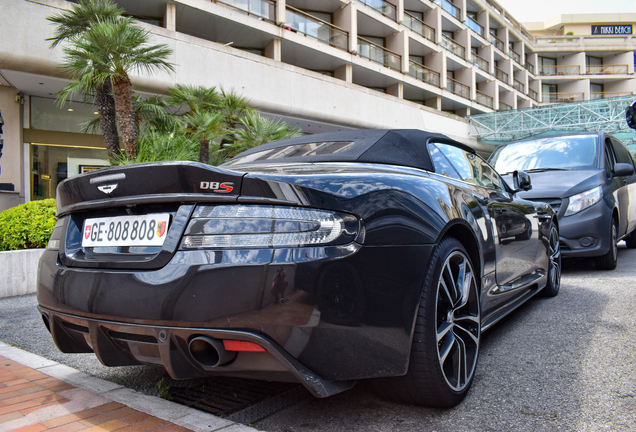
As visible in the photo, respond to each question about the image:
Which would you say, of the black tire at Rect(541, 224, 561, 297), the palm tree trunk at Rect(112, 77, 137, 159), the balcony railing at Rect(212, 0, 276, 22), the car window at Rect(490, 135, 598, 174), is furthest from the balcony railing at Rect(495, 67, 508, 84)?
the black tire at Rect(541, 224, 561, 297)

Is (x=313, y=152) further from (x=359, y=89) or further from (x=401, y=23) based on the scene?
(x=401, y=23)

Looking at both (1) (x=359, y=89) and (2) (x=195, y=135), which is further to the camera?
(1) (x=359, y=89)

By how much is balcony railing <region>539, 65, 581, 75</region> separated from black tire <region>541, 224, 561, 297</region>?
170 feet

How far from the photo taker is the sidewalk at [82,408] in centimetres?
194

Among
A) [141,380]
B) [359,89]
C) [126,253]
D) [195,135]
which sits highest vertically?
[359,89]

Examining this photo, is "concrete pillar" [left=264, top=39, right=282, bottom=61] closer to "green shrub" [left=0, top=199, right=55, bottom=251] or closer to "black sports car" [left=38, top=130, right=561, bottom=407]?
"green shrub" [left=0, top=199, right=55, bottom=251]

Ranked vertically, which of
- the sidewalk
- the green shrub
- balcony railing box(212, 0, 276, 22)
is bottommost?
the sidewalk

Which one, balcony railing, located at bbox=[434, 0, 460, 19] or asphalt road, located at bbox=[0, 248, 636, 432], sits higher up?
balcony railing, located at bbox=[434, 0, 460, 19]

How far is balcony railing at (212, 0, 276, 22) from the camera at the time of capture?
18.4 meters

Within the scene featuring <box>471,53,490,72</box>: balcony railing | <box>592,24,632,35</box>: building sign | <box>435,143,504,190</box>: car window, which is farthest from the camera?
<box>592,24,632,35</box>: building sign

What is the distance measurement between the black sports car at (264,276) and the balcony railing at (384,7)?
2610 centimetres

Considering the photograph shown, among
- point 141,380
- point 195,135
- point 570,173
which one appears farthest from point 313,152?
point 195,135

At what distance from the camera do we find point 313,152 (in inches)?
110

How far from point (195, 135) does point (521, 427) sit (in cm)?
976
